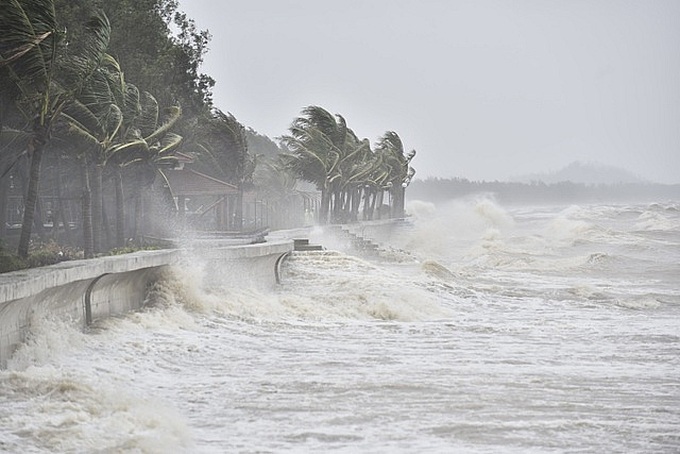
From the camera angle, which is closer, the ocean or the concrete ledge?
the ocean

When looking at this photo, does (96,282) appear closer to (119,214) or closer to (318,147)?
(119,214)

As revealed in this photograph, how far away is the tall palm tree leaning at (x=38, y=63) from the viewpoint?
18.1 m

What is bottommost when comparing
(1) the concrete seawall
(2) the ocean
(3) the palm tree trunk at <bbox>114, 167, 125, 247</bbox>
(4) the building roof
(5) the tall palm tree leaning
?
(2) the ocean

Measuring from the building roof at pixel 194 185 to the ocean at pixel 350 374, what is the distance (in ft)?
42.2

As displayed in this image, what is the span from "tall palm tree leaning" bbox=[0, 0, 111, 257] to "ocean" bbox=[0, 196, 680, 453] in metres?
3.31

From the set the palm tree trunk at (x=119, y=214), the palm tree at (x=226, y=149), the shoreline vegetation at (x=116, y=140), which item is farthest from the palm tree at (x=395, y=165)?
the palm tree trunk at (x=119, y=214)

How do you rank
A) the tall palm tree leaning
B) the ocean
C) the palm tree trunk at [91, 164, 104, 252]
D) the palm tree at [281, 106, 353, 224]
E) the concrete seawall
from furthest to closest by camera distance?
1. the palm tree at [281, 106, 353, 224]
2. the palm tree trunk at [91, 164, 104, 252]
3. the tall palm tree leaning
4. the concrete seawall
5. the ocean

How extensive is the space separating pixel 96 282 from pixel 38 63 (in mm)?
3802

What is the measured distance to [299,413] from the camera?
1220cm

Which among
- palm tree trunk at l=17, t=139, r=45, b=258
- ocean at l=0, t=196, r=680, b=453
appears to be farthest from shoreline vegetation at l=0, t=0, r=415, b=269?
ocean at l=0, t=196, r=680, b=453

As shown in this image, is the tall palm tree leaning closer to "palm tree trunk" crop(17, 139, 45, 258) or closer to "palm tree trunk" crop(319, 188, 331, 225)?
"palm tree trunk" crop(17, 139, 45, 258)

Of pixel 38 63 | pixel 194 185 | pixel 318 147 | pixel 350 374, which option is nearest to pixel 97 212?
pixel 38 63

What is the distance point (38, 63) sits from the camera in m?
19.0

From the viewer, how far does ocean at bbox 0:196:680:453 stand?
1101cm
